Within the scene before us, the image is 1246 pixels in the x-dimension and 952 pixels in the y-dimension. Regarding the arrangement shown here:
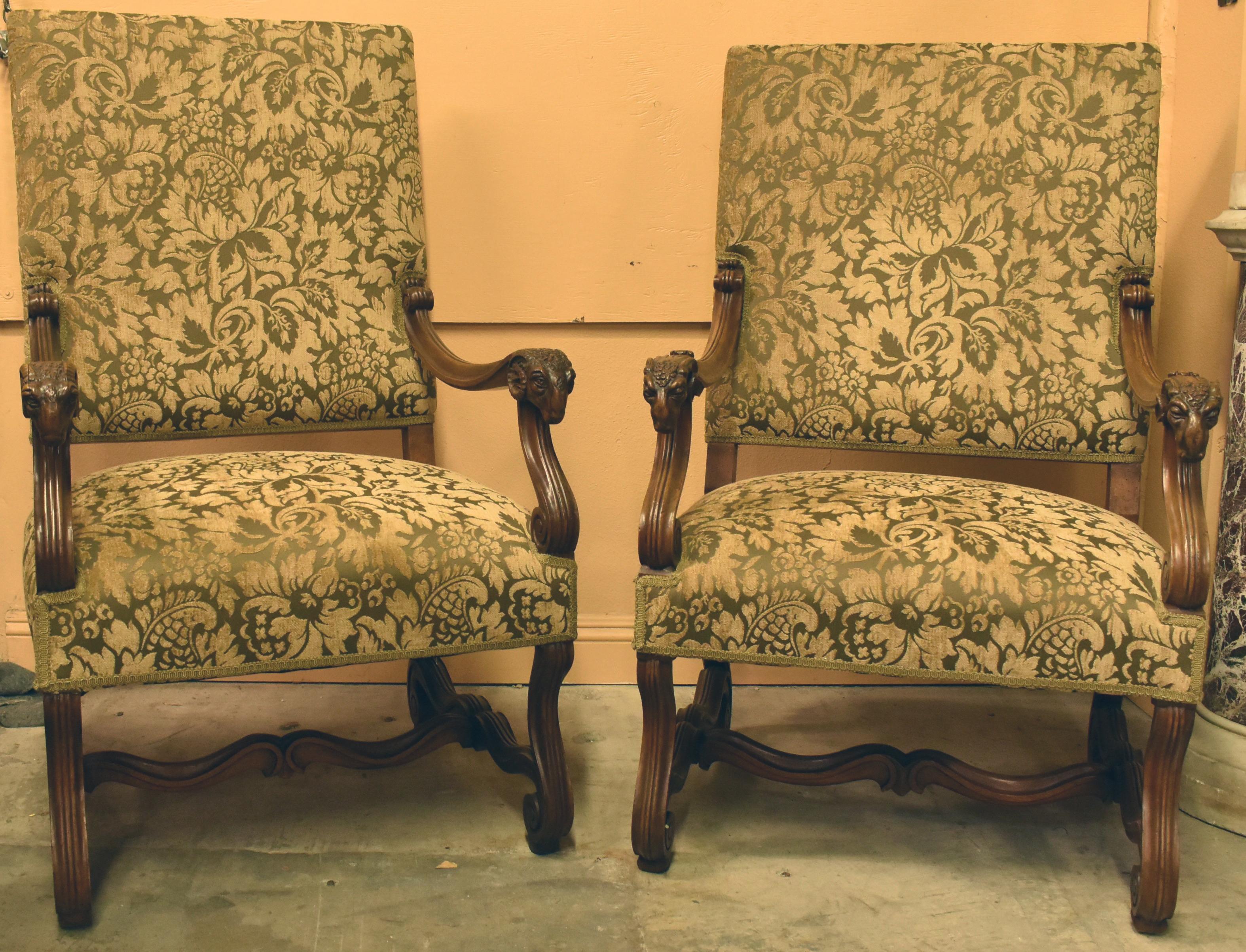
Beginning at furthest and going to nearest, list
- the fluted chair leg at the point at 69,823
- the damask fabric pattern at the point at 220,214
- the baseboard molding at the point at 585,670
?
1. the baseboard molding at the point at 585,670
2. the damask fabric pattern at the point at 220,214
3. the fluted chair leg at the point at 69,823

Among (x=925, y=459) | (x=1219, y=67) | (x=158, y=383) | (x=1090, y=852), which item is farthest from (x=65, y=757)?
(x=1219, y=67)

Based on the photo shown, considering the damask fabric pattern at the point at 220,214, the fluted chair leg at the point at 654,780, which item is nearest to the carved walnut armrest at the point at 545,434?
the fluted chair leg at the point at 654,780

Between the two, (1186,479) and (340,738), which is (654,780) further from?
(1186,479)

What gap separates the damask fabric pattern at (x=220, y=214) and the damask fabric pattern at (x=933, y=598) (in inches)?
28.5

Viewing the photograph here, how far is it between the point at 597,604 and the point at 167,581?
1.22 m

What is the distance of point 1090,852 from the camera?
194 centimetres

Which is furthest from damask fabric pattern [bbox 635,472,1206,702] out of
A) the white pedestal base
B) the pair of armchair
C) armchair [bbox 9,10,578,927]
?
the white pedestal base

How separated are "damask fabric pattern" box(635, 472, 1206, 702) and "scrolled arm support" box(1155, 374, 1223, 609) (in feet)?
0.12

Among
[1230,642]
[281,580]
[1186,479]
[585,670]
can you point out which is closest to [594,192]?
[585,670]

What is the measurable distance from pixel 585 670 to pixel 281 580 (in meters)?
1.15

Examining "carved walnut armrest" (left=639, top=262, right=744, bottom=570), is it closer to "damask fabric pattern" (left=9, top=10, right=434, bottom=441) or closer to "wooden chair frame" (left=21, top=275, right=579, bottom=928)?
"wooden chair frame" (left=21, top=275, right=579, bottom=928)

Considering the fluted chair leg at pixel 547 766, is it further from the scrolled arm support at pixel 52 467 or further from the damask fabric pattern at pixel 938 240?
the scrolled arm support at pixel 52 467

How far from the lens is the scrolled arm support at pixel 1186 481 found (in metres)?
1.61

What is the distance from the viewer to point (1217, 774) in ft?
6.73
